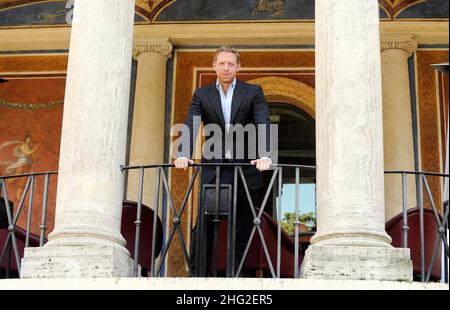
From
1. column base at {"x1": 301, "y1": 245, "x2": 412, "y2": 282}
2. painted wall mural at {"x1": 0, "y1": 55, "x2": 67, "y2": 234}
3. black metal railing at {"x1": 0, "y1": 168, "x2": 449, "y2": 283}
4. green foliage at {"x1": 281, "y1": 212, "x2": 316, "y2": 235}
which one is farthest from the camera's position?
green foliage at {"x1": 281, "y1": 212, "x2": 316, "y2": 235}

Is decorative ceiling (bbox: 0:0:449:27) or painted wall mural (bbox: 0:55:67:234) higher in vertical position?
decorative ceiling (bbox: 0:0:449:27)

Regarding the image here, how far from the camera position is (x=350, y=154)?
8.17 metres

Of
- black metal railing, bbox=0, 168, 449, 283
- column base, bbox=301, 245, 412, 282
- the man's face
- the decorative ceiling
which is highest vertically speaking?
the decorative ceiling

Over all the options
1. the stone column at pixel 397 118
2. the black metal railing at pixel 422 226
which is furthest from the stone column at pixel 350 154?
the stone column at pixel 397 118

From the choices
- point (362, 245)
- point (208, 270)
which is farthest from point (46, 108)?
point (362, 245)

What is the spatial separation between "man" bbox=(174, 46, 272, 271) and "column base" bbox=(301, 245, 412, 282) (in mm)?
848

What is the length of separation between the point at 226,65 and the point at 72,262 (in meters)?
2.01

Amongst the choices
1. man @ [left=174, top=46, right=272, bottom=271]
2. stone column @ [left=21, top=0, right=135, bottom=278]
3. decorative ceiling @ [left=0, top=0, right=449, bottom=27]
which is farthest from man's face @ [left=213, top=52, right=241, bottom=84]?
decorative ceiling @ [left=0, top=0, right=449, bottom=27]

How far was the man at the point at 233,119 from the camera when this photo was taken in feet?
27.6

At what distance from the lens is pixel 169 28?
13023mm

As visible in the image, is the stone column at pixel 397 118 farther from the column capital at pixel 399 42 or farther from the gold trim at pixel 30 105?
the gold trim at pixel 30 105

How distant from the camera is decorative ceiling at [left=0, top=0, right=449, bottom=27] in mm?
12867

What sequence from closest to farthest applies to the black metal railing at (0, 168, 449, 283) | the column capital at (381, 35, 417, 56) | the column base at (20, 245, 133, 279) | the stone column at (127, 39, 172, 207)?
the column base at (20, 245, 133, 279)
the black metal railing at (0, 168, 449, 283)
the stone column at (127, 39, 172, 207)
the column capital at (381, 35, 417, 56)

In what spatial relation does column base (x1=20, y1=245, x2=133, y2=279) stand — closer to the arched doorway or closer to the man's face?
the man's face
